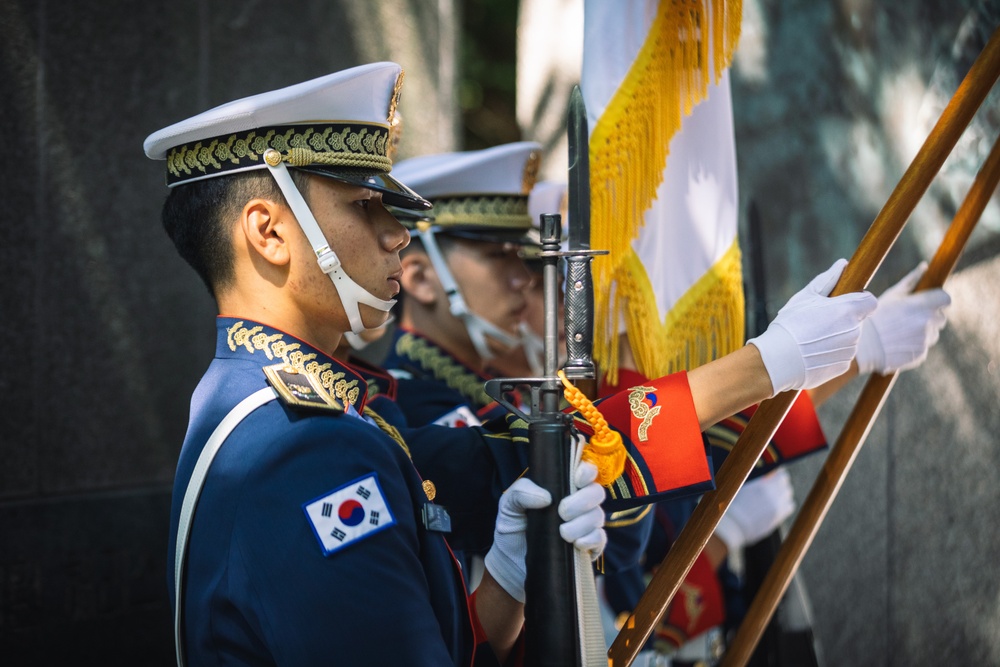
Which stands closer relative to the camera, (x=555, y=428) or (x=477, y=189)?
(x=555, y=428)

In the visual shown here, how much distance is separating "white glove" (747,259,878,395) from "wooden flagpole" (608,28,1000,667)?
0.12m

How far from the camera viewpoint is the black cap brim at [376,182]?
2230mm

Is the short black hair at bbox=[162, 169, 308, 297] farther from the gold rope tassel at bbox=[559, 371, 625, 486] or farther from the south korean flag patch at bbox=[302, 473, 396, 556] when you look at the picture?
the gold rope tassel at bbox=[559, 371, 625, 486]

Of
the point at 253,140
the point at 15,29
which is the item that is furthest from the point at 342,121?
the point at 15,29

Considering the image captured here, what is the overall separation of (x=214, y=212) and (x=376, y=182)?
0.36 m

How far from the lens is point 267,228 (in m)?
2.20

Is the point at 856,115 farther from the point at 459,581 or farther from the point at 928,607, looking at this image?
the point at 459,581

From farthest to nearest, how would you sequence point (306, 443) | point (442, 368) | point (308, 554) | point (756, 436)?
point (442, 368) → point (756, 436) → point (306, 443) → point (308, 554)

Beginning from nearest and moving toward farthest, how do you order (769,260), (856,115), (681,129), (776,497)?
(681,129)
(776,497)
(856,115)
(769,260)

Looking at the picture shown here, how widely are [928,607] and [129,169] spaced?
3917mm

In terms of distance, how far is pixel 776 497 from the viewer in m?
4.55

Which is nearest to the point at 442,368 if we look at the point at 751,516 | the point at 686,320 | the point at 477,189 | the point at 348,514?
the point at 477,189

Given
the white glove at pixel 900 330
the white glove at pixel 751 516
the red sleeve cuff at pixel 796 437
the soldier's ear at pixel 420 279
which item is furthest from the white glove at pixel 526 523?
the white glove at pixel 751 516

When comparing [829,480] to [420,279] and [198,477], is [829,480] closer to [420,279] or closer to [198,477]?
[420,279]
